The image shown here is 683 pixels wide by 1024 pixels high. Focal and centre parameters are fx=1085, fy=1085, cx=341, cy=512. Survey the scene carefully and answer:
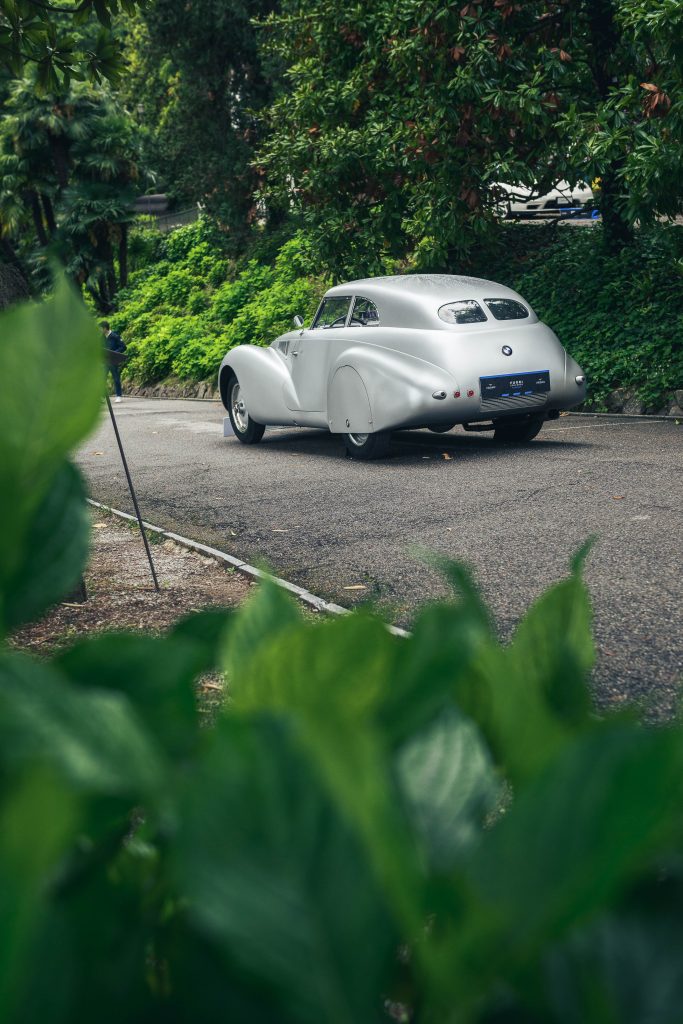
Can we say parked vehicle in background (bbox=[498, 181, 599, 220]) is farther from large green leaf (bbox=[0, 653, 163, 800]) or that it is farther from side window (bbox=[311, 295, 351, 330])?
large green leaf (bbox=[0, 653, 163, 800])

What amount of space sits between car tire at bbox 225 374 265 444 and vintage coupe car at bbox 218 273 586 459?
0.85m

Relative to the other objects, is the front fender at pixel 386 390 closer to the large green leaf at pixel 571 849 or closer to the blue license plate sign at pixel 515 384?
the blue license plate sign at pixel 515 384

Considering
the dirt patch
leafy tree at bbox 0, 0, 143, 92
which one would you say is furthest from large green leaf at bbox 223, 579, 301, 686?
leafy tree at bbox 0, 0, 143, 92

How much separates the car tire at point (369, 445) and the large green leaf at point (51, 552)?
343 inches

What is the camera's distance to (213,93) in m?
25.8

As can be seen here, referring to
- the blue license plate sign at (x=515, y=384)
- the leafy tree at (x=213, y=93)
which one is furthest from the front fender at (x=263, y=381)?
the leafy tree at (x=213, y=93)

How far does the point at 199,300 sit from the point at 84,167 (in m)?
6.56

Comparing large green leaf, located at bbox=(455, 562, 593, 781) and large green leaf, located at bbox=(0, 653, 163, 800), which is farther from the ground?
large green leaf, located at bbox=(0, 653, 163, 800)

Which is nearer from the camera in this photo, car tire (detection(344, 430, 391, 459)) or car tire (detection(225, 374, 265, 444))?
car tire (detection(344, 430, 391, 459))

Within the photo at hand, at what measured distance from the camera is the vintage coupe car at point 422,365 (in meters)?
8.91

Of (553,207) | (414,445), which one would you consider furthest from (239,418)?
(553,207)

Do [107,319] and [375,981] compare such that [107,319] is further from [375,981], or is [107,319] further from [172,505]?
[375,981]

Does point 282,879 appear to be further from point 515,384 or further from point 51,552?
point 515,384

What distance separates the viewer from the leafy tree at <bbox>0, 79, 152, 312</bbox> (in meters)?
29.0
